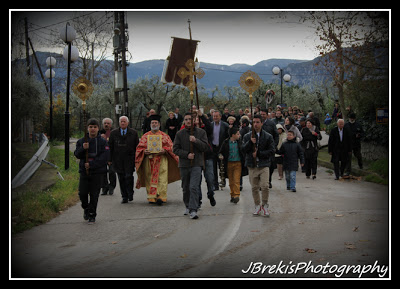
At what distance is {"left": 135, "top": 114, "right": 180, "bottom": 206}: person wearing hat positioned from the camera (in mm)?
11758

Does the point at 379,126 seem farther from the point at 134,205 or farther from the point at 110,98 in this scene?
the point at 110,98

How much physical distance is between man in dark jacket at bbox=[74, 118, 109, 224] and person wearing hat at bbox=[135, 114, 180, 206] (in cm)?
204

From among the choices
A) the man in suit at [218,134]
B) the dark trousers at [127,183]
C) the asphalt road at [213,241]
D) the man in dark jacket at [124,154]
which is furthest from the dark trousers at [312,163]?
the dark trousers at [127,183]

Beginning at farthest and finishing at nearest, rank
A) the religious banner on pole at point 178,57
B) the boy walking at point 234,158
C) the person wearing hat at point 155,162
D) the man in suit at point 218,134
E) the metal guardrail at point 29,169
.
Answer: the man in suit at point 218,134 < the metal guardrail at point 29,169 < the person wearing hat at point 155,162 < the boy walking at point 234,158 < the religious banner on pole at point 178,57

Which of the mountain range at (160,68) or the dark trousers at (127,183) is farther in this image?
the mountain range at (160,68)

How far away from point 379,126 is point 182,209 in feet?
30.2

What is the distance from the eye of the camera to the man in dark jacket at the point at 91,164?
969cm

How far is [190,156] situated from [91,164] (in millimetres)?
1795

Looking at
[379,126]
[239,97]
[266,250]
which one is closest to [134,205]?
[266,250]

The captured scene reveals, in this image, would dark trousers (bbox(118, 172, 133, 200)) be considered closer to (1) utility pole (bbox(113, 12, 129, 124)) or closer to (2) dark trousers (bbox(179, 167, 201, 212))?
(2) dark trousers (bbox(179, 167, 201, 212))

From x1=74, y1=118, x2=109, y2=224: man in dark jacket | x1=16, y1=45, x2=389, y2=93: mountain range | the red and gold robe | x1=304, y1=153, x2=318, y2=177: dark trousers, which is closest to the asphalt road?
x1=74, y1=118, x2=109, y2=224: man in dark jacket

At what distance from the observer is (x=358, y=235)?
7.95m

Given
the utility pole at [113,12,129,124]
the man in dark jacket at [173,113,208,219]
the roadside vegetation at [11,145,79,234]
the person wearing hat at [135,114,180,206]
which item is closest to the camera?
the roadside vegetation at [11,145,79,234]

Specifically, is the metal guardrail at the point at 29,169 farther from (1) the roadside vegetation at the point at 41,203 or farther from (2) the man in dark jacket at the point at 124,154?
(2) the man in dark jacket at the point at 124,154
